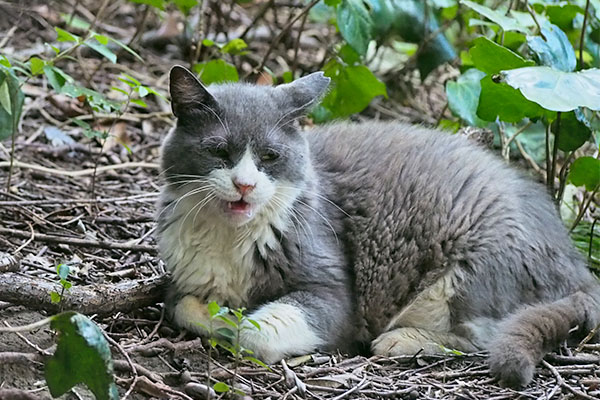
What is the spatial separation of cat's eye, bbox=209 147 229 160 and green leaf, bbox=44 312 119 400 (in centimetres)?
123

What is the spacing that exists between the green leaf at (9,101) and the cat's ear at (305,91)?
51.6 inches

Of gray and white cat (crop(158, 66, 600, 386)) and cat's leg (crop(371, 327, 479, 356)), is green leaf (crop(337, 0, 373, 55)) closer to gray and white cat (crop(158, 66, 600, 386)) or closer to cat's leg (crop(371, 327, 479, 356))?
gray and white cat (crop(158, 66, 600, 386))

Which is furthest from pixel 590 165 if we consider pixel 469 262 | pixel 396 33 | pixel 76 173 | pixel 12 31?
pixel 12 31

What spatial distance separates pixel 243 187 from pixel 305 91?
671 millimetres

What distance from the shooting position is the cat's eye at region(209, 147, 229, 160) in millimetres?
3520

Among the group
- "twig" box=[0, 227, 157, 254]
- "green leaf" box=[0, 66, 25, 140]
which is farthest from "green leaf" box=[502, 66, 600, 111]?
"green leaf" box=[0, 66, 25, 140]

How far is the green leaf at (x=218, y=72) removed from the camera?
5242 mm

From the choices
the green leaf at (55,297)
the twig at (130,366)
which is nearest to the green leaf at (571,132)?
the twig at (130,366)

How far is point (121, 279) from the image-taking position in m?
4.06

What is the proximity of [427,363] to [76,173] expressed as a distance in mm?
2708

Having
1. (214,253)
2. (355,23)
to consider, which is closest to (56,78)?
(214,253)

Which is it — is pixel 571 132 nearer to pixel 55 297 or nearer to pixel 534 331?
pixel 534 331

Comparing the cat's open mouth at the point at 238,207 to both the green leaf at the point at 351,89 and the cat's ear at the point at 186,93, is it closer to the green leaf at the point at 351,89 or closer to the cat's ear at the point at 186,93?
the cat's ear at the point at 186,93

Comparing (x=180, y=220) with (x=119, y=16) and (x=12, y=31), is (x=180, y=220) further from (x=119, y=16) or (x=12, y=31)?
(x=119, y=16)
